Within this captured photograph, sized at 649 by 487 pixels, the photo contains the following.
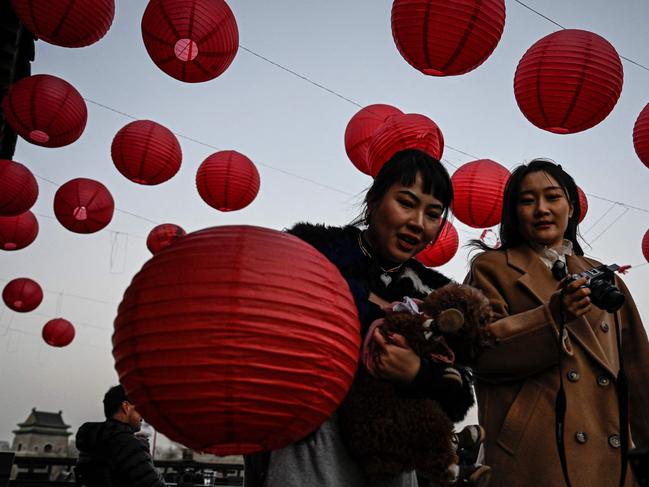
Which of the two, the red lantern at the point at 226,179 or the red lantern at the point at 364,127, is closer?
the red lantern at the point at 364,127

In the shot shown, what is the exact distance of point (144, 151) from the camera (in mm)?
6367

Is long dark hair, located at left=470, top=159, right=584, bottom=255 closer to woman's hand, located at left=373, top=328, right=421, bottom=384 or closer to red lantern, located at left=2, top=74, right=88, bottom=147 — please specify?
woman's hand, located at left=373, top=328, right=421, bottom=384

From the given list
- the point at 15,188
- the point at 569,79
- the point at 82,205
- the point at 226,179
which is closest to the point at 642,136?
the point at 569,79

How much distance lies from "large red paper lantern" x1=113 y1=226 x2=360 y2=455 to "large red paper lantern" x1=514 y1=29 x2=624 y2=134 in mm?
3721

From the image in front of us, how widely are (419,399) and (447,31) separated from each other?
10.5ft

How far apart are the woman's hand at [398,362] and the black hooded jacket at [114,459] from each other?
340 cm

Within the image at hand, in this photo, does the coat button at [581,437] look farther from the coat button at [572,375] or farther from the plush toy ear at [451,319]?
the plush toy ear at [451,319]

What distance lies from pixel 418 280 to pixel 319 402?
0.99 m

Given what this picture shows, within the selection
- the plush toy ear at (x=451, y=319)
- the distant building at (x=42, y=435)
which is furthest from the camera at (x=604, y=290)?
the distant building at (x=42, y=435)

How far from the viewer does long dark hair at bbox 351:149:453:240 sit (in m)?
2.25

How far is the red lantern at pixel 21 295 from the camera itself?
1083 centimetres

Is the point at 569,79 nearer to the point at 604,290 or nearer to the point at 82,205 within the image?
the point at 604,290

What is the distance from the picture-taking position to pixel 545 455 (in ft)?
6.79

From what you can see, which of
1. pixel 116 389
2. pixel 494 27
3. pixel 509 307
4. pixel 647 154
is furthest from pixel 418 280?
pixel 647 154
